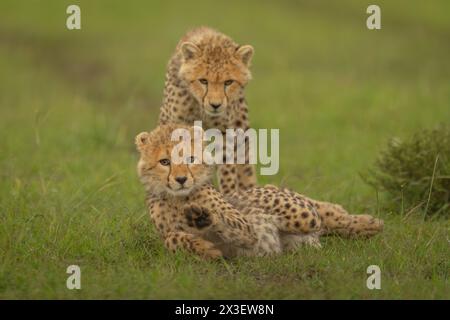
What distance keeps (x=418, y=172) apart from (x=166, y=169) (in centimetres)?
240

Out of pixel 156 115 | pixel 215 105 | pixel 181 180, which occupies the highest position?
pixel 215 105

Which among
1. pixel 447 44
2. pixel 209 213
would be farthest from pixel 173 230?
pixel 447 44

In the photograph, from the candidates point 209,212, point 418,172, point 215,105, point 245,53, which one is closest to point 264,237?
point 209,212

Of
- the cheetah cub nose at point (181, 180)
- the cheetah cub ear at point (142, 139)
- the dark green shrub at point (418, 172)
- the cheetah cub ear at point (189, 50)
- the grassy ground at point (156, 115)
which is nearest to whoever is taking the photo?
the grassy ground at point (156, 115)

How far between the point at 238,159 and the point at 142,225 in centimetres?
150

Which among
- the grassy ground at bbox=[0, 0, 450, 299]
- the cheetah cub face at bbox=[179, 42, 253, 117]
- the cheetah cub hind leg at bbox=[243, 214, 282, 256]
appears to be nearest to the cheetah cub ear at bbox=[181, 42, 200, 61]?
the cheetah cub face at bbox=[179, 42, 253, 117]

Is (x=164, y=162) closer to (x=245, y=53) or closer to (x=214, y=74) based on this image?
(x=214, y=74)

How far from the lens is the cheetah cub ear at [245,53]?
6414mm

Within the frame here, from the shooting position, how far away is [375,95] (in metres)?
10.4

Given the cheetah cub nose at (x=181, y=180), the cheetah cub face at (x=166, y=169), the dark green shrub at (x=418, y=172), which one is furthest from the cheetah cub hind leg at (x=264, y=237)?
the dark green shrub at (x=418, y=172)

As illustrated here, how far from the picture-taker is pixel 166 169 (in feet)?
16.3

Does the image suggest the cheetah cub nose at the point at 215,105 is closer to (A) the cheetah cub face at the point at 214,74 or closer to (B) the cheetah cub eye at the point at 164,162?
(A) the cheetah cub face at the point at 214,74

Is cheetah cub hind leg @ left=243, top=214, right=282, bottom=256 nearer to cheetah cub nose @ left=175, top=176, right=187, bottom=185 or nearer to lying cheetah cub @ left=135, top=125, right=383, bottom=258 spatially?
lying cheetah cub @ left=135, top=125, right=383, bottom=258

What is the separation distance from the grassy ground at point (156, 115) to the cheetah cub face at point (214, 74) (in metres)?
0.86
